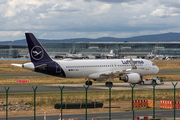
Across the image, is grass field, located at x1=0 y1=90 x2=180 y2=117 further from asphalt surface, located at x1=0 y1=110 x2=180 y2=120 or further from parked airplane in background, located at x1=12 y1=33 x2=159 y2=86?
parked airplane in background, located at x1=12 y1=33 x2=159 y2=86

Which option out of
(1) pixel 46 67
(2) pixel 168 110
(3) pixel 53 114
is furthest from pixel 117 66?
(3) pixel 53 114

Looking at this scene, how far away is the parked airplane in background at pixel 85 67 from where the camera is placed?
4709 cm

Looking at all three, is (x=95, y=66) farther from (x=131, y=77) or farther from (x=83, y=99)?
(x=83, y=99)

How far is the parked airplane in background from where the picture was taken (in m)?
47.1

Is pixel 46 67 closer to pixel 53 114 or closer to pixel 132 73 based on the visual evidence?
pixel 132 73

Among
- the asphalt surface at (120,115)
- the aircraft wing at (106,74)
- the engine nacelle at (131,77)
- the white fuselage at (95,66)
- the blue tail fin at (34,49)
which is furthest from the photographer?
the white fuselage at (95,66)

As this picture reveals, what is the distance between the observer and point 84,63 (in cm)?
5003

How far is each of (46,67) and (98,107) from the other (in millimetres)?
17837

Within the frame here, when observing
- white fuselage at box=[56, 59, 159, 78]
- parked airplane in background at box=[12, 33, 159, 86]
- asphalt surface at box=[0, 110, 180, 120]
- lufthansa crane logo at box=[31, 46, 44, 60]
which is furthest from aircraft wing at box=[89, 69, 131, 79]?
asphalt surface at box=[0, 110, 180, 120]

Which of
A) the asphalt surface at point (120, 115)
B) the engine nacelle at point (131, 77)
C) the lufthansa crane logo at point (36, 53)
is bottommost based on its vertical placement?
the asphalt surface at point (120, 115)

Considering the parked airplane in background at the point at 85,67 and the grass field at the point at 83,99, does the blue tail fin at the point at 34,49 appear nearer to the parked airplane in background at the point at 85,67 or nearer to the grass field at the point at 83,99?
the parked airplane in background at the point at 85,67

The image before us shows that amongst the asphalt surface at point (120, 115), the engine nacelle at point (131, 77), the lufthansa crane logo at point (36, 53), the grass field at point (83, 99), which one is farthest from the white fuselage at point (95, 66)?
the asphalt surface at point (120, 115)

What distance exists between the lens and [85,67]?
4981 cm

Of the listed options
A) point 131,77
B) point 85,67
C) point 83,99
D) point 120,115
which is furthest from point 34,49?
point 120,115
